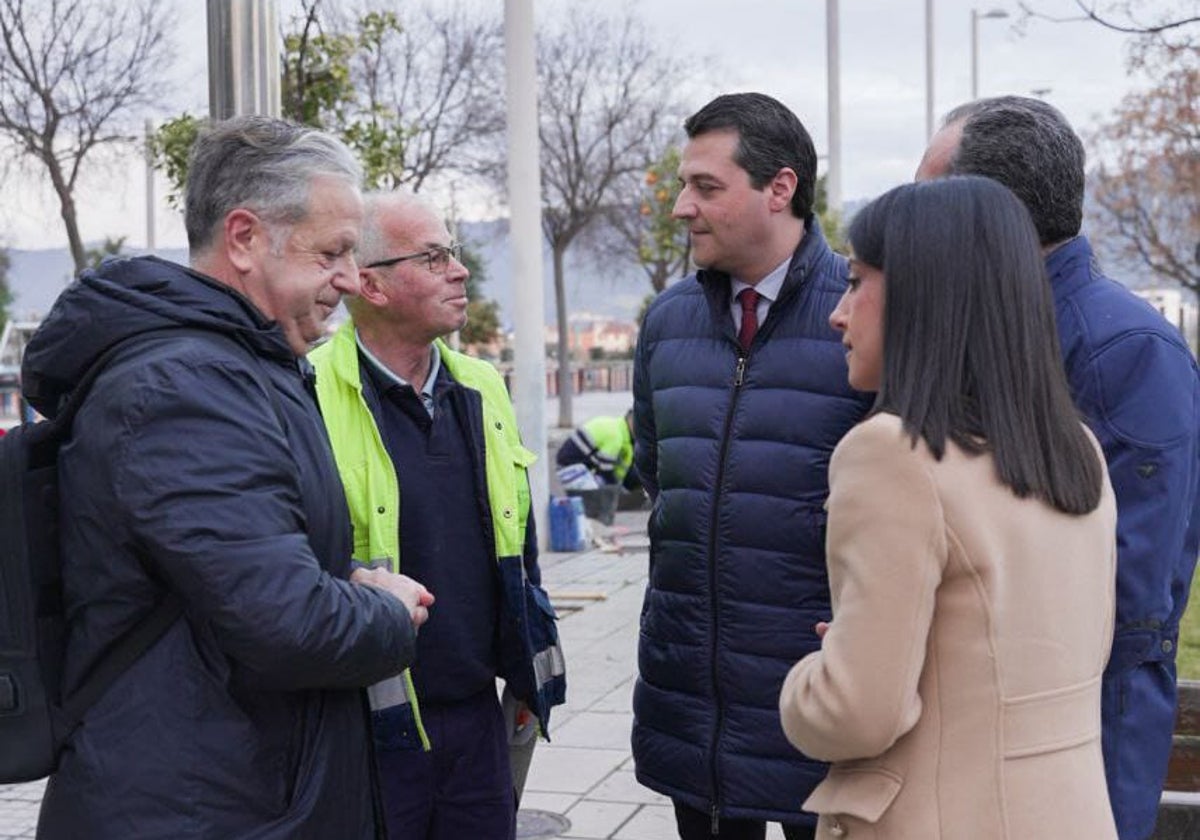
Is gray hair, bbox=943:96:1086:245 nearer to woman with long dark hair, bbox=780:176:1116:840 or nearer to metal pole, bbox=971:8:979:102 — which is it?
woman with long dark hair, bbox=780:176:1116:840

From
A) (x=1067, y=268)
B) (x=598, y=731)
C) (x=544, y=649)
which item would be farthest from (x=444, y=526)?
(x=598, y=731)

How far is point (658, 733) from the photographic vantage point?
11.6 ft

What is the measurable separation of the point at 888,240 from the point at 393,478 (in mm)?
1505

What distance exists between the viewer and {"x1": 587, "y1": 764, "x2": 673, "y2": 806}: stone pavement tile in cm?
612

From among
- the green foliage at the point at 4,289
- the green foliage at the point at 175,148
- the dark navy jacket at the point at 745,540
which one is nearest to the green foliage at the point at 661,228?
the green foliage at the point at 175,148

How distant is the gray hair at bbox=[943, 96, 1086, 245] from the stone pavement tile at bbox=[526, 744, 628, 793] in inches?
153

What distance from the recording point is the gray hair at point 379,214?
12.6 feet

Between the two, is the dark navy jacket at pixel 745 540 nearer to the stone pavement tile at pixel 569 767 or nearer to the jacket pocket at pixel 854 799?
the jacket pocket at pixel 854 799

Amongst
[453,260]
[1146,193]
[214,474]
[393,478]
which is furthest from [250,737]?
[1146,193]

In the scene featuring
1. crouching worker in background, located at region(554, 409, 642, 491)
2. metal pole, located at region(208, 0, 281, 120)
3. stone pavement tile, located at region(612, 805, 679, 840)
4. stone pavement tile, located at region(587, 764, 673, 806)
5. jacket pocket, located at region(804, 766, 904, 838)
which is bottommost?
stone pavement tile, located at region(587, 764, 673, 806)

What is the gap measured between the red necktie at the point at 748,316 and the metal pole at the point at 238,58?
9.01 ft

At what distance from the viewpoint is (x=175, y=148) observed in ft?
40.9

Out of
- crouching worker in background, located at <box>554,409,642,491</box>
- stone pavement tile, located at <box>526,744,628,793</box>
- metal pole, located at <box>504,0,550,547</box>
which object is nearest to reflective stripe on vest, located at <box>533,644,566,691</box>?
stone pavement tile, located at <box>526,744,628,793</box>

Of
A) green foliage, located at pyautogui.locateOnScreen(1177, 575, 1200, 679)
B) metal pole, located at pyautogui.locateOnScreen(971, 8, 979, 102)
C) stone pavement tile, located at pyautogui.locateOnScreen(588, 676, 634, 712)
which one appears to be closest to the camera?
green foliage, located at pyautogui.locateOnScreen(1177, 575, 1200, 679)
